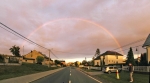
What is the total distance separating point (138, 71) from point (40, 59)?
9038 cm

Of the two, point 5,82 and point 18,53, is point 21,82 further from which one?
point 18,53

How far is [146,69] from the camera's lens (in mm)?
31531

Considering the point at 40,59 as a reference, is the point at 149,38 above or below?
above

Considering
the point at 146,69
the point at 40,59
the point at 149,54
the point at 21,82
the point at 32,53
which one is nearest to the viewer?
the point at 21,82

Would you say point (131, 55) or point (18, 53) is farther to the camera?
point (18, 53)

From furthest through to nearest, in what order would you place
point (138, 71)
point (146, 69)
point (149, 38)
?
point (149, 38), point (138, 71), point (146, 69)

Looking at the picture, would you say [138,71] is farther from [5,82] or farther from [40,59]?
[40,59]

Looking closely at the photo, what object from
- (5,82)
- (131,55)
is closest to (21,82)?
(5,82)

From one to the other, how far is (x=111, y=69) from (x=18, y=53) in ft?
269

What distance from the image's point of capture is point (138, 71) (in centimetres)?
3512

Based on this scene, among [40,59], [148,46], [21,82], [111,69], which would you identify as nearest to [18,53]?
[40,59]

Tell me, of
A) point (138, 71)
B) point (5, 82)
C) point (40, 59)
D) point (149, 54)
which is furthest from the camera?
point (40, 59)

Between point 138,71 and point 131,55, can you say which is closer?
point 138,71

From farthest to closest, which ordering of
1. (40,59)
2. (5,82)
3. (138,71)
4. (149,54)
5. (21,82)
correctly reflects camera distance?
(40,59), (149,54), (138,71), (21,82), (5,82)
